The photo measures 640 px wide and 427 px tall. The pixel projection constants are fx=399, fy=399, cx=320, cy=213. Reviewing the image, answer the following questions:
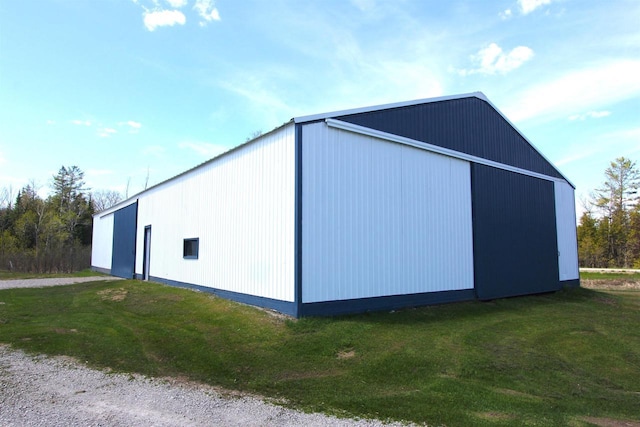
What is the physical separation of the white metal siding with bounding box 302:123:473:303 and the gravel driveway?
4.05 m

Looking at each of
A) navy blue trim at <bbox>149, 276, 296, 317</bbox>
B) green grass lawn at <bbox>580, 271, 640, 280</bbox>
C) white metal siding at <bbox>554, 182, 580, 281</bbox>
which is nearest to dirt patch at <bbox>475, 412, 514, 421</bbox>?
navy blue trim at <bbox>149, 276, 296, 317</bbox>

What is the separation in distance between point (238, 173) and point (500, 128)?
10565 millimetres

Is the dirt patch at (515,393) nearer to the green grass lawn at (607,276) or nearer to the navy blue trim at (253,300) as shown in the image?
the navy blue trim at (253,300)

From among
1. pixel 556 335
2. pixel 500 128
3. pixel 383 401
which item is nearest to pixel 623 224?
pixel 500 128

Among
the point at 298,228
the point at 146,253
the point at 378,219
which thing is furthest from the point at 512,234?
the point at 146,253

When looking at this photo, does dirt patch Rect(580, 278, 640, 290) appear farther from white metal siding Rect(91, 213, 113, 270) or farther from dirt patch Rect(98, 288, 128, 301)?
white metal siding Rect(91, 213, 113, 270)

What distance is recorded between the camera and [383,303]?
10.6 metres

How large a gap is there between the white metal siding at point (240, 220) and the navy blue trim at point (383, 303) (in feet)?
2.58

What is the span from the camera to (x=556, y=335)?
955cm

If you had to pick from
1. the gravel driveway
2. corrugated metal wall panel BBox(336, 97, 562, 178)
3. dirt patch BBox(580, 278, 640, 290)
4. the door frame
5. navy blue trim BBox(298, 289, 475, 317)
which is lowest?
dirt patch BBox(580, 278, 640, 290)

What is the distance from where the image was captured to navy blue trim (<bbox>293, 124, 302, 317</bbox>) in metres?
8.98

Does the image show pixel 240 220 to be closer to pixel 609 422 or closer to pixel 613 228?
pixel 609 422

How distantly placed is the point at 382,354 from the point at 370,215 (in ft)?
13.3

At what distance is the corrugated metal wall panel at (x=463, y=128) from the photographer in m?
11.5
